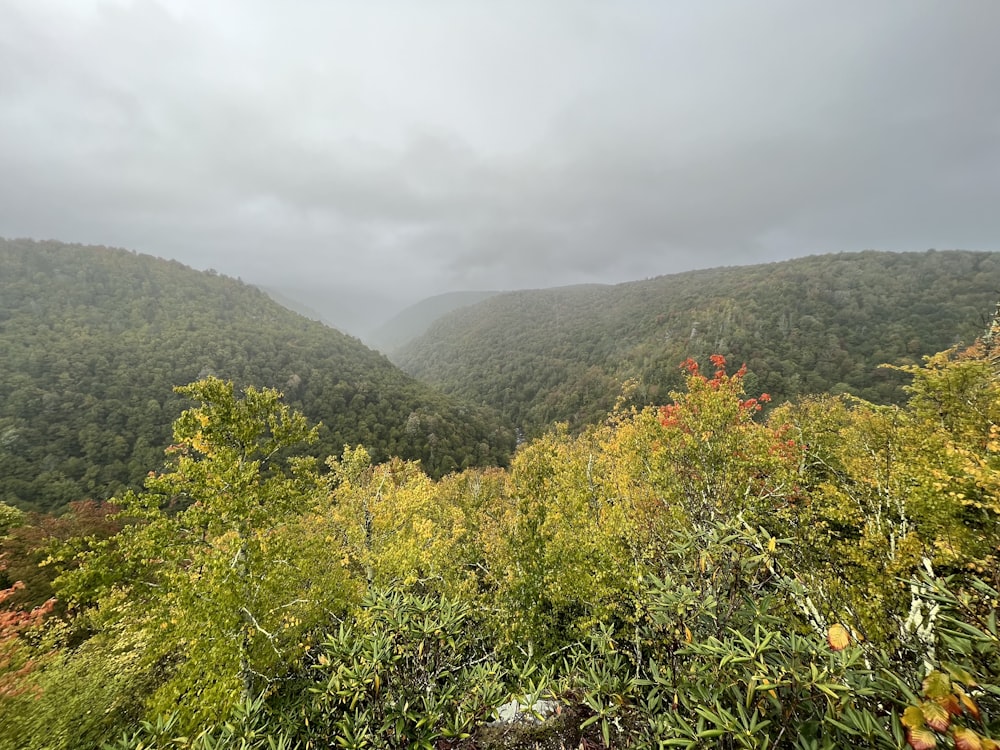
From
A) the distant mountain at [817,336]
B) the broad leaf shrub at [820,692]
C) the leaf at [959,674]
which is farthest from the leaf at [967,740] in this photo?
the distant mountain at [817,336]

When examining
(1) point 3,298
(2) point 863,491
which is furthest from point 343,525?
(1) point 3,298

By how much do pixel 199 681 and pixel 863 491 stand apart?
1303 inches

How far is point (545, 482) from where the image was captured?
18391 mm

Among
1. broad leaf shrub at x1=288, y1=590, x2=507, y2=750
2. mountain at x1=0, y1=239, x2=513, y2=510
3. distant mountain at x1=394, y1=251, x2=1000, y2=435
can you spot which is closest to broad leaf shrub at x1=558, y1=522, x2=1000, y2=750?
broad leaf shrub at x1=288, y1=590, x2=507, y2=750

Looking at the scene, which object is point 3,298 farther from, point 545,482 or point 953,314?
point 953,314

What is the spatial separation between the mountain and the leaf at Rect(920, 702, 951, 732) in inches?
4770

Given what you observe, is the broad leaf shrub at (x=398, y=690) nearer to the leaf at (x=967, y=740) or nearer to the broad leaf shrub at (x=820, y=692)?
the broad leaf shrub at (x=820, y=692)

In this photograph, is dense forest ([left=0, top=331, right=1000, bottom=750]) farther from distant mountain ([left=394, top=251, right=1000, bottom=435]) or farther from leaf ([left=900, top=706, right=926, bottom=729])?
distant mountain ([left=394, top=251, right=1000, bottom=435])

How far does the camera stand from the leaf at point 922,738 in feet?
9.26

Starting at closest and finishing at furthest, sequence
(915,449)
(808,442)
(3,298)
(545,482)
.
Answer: (545,482), (915,449), (808,442), (3,298)

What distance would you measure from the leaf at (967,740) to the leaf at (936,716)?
69 mm

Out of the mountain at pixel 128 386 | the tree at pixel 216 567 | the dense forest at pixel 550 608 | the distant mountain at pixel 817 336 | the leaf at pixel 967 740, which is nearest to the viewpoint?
the leaf at pixel 967 740

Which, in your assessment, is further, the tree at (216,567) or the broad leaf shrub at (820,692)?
the tree at (216,567)

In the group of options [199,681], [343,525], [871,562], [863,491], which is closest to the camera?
[199,681]
